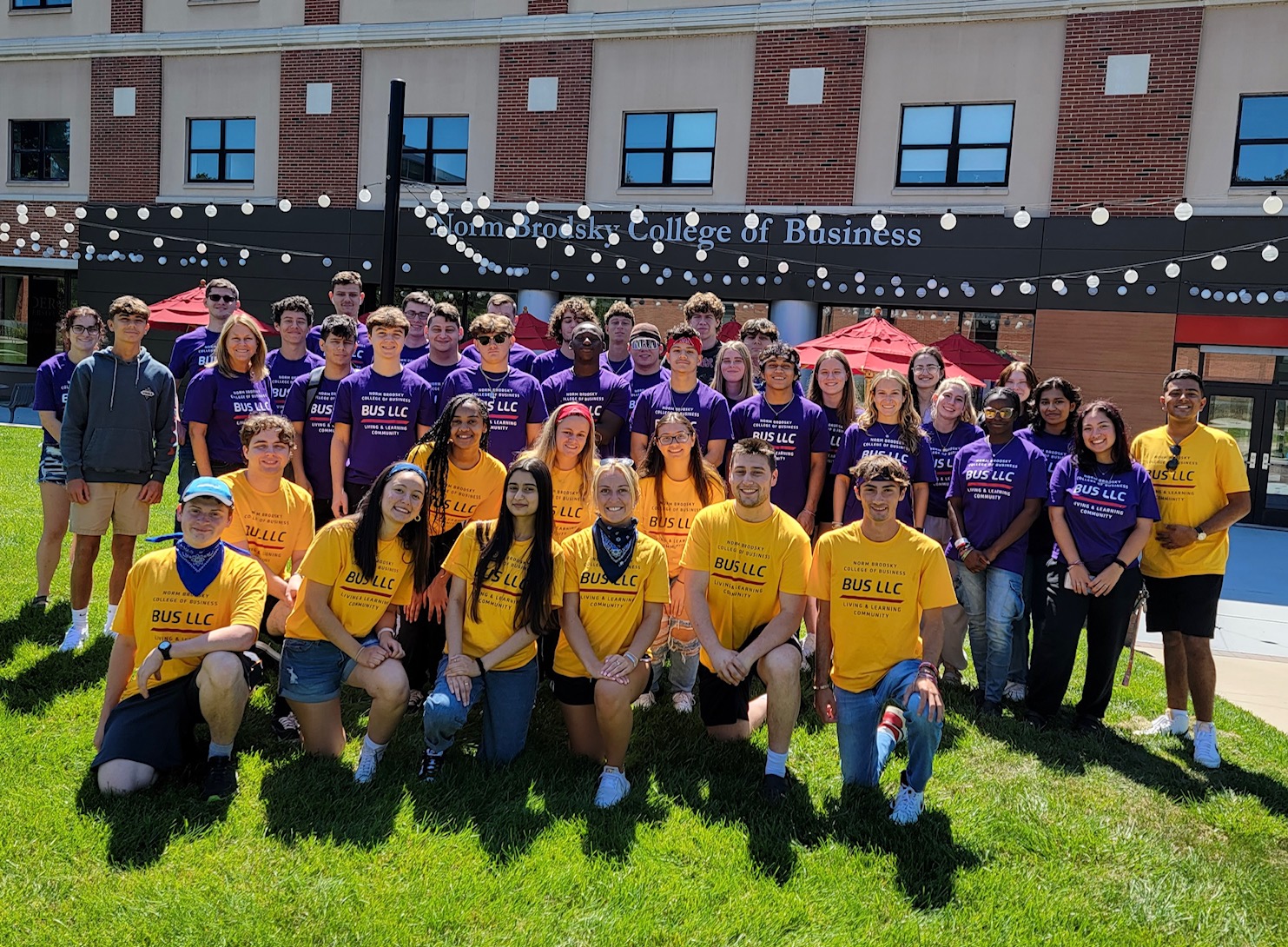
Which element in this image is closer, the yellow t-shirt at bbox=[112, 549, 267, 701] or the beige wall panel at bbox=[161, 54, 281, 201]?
the yellow t-shirt at bbox=[112, 549, 267, 701]

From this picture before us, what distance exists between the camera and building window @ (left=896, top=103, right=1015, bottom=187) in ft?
47.4

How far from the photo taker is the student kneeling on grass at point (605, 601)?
13.5 feet

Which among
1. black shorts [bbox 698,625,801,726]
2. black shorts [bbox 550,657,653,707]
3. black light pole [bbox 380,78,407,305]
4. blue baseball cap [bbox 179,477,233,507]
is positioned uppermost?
black light pole [bbox 380,78,407,305]

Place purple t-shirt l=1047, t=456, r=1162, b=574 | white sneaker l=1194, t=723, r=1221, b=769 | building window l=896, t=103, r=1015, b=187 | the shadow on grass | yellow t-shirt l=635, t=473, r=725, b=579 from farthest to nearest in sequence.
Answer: building window l=896, t=103, r=1015, b=187 < yellow t-shirt l=635, t=473, r=725, b=579 < purple t-shirt l=1047, t=456, r=1162, b=574 < white sneaker l=1194, t=723, r=1221, b=769 < the shadow on grass

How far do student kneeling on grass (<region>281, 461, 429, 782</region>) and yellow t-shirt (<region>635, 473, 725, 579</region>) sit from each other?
Result: 1.33 metres

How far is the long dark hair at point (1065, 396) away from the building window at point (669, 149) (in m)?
11.5

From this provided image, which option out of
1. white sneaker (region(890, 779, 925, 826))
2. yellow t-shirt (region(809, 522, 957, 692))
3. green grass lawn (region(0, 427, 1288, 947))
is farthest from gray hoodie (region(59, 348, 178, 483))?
white sneaker (region(890, 779, 925, 826))

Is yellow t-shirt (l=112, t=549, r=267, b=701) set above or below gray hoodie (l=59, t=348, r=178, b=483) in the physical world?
below

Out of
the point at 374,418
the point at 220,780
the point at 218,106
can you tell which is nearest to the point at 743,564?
the point at 374,418

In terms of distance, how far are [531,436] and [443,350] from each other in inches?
31.8

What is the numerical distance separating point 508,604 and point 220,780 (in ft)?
4.44

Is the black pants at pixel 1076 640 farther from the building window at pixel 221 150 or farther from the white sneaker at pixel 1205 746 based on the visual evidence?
the building window at pixel 221 150

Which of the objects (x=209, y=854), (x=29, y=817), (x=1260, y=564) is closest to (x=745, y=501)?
(x=209, y=854)

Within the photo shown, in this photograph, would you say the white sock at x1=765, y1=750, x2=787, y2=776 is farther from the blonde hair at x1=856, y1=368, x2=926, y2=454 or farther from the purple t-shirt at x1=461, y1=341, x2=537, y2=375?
the purple t-shirt at x1=461, y1=341, x2=537, y2=375
